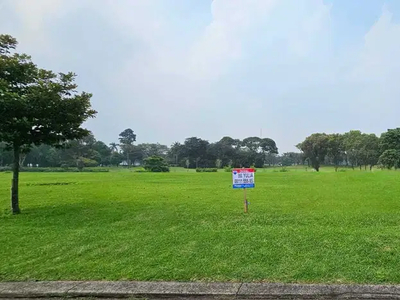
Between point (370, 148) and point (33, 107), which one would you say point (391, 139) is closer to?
point (370, 148)

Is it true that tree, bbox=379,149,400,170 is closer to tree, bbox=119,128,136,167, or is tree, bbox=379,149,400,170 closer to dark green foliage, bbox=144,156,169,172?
dark green foliage, bbox=144,156,169,172

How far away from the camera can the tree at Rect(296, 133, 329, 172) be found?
59594 mm

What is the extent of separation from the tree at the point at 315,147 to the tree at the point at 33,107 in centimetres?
5570

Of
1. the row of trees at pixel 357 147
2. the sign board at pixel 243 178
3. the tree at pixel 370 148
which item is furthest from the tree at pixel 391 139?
the sign board at pixel 243 178

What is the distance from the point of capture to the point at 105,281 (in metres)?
3.71

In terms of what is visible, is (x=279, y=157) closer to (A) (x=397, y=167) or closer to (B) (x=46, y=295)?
(A) (x=397, y=167)

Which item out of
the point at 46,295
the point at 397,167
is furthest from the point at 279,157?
the point at 46,295

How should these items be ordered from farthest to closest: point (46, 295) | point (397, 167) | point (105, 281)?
point (397, 167) < point (105, 281) < point (46, 295)

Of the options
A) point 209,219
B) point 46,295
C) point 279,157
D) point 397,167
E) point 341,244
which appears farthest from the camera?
point 279,157

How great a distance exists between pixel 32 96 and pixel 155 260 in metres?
5.70

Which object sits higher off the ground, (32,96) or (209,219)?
(32,96)

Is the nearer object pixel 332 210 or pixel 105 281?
pixel 105 281

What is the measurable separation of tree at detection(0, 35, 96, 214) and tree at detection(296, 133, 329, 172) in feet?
183

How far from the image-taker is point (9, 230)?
21.8ft
